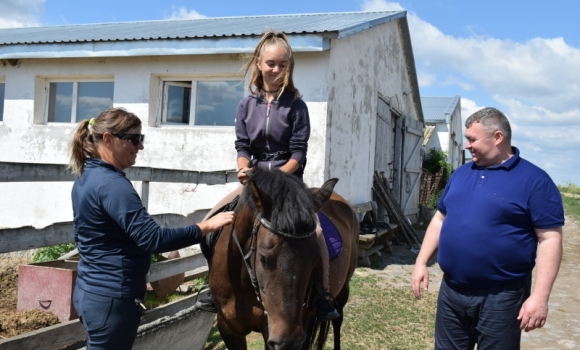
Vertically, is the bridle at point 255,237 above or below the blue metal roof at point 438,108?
below

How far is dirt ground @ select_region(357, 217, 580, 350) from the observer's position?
5684 millimetres

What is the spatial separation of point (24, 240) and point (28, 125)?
7.12 meters

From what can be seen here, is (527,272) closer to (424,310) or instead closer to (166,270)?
(166,270)

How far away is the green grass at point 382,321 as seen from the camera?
17.3 feet

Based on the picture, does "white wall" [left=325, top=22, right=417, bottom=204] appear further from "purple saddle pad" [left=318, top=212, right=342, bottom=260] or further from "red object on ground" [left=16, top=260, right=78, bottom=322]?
"red object on ground" [left=16, top=260, right=78, bottom=322]

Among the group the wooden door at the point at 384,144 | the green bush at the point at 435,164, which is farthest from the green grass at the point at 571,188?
the wooden door at the point at 384,144

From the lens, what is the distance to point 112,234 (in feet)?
7.94

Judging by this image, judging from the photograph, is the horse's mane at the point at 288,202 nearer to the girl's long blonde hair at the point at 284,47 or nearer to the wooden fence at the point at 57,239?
the girl's long blonde hair at the point at 284,47

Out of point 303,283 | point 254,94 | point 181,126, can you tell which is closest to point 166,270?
point 254,94

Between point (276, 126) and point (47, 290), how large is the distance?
244cm

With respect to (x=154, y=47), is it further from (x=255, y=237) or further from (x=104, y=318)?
(x=104, y=318)

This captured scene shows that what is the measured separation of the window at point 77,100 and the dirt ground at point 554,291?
5953 millimetres

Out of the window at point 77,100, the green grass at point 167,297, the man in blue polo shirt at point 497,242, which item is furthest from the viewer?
the window at point 77,100

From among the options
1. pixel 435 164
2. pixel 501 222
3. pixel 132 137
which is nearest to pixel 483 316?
pixel 501 222
